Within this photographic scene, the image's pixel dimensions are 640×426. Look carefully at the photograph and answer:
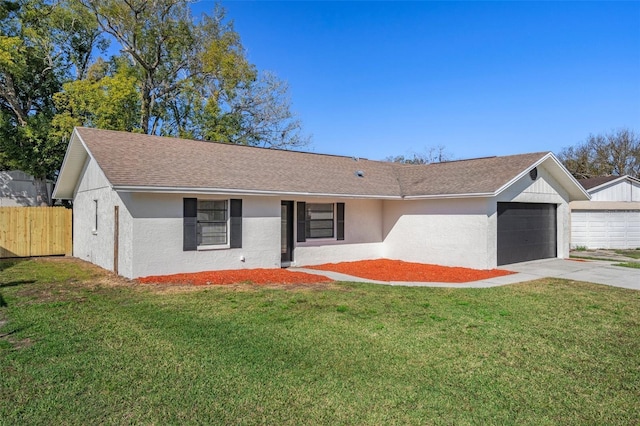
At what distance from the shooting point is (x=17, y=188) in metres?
23.2

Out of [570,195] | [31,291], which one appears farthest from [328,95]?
[31,291]

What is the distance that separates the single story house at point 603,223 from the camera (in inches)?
829

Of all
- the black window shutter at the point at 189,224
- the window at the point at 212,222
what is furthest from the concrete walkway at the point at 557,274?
the black window shutter at the point at 189,224

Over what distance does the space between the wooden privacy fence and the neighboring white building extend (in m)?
7.82

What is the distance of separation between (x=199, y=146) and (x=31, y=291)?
7321 mm

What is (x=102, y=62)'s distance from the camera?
988 inches

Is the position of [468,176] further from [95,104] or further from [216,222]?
[95,104]

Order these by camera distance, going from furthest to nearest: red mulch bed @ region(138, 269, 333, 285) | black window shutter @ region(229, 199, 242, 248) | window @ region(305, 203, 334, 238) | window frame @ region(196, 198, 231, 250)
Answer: window @ region(305, 203, 334, 238)
black window shutter @ region(229, 199, 242, 248)
window frame @ region(196, 198, 231, 250)
red mulch bed @ region(138, 269, 333, 285)

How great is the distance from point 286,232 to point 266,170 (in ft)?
7.73

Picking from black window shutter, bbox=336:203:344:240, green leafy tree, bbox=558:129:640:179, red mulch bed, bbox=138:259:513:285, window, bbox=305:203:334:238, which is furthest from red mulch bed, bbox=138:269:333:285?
green leafy tree, bbox=558:129:640:179

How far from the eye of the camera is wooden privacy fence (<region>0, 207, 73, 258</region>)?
15633 mm

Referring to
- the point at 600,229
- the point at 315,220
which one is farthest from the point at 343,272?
the point at 600,229

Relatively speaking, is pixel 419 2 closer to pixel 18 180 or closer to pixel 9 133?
pixel 9 133

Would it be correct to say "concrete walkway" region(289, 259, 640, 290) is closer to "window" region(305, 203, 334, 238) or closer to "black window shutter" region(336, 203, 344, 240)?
"window" region(305, 203, 334, 238)
